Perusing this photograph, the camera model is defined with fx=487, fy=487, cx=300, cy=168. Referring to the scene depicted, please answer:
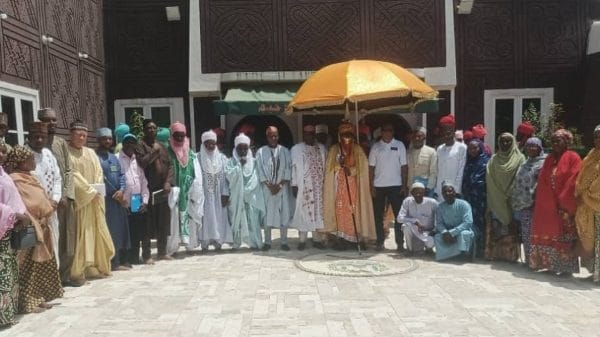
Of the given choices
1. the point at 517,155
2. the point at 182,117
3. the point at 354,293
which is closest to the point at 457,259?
the point at 517,155

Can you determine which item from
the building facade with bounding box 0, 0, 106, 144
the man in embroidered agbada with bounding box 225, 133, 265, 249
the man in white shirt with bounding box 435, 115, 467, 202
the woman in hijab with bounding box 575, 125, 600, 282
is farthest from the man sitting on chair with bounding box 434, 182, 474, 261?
the building facade with bounding box 0, 0, 106, 144

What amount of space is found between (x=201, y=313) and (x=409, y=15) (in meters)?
7.60

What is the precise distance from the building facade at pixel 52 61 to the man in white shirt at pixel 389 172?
463 centimetres

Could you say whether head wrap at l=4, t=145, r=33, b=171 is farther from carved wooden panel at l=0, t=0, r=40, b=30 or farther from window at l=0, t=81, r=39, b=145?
carved wooden panel at l=0, t=0, r=40, b=30

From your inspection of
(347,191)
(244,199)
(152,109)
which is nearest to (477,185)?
(347,191)

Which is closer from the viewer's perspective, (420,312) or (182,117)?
(420,312)

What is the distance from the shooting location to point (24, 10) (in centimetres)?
653

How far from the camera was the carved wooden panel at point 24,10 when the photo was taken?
6070 millimetres

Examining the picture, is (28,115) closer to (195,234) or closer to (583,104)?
(195,234)

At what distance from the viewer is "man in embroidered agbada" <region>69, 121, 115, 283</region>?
507 centimetres

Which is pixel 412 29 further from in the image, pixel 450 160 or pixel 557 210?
pixel 557 210

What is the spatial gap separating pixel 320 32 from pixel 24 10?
5205mm

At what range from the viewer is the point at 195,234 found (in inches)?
252

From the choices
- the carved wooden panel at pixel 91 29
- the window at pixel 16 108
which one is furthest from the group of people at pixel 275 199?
the carved wooden panel at pixel 91 29
